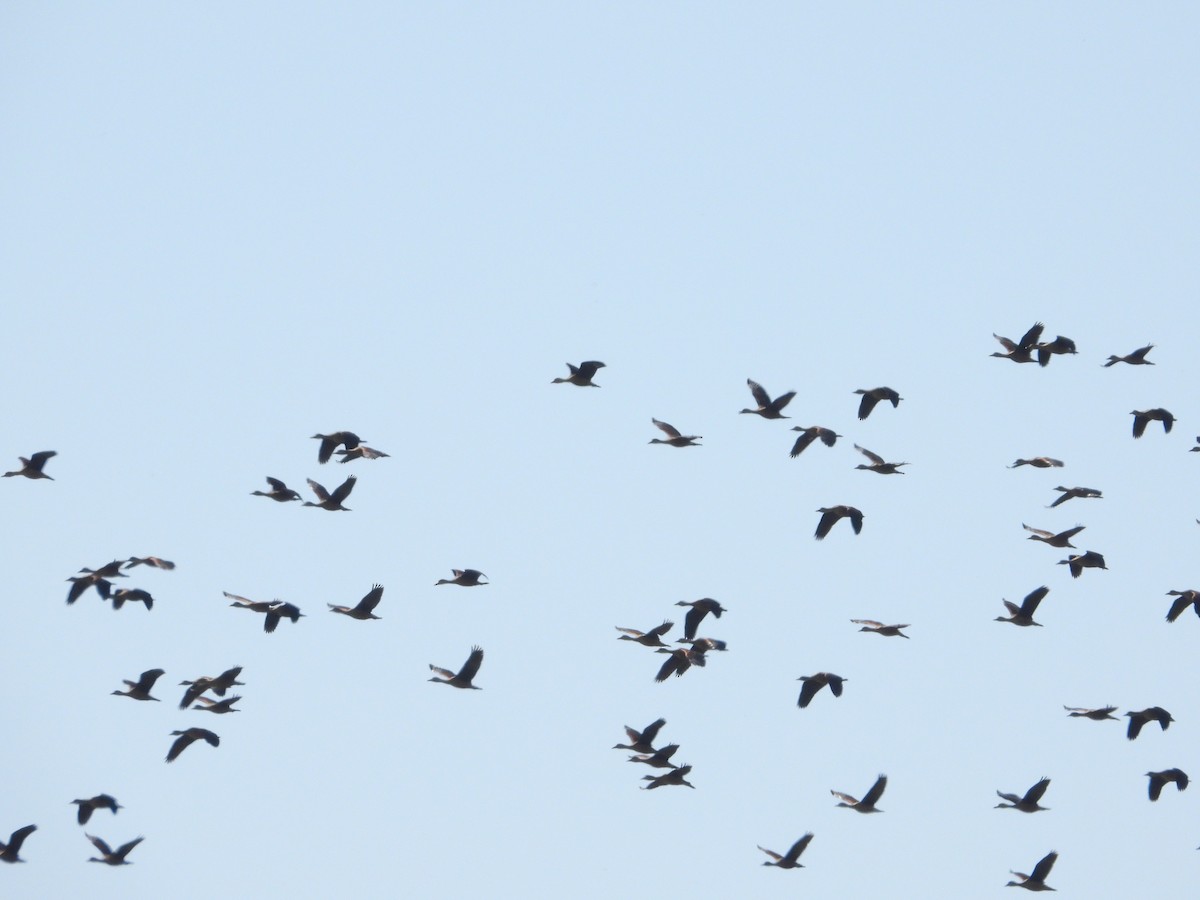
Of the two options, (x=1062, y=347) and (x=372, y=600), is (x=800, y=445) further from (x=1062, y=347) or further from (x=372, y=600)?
(x=372, y=600)

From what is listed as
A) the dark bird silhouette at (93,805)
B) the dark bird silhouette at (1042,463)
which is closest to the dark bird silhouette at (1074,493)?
the dark bird silhouette at (1042,463)

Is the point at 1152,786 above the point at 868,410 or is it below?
below

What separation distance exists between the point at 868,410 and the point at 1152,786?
31.1 ft

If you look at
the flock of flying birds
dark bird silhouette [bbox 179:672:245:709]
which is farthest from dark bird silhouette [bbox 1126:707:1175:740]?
dark bird silhouette [bbox 179:672:245:709]

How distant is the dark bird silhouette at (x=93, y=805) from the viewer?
51938mm

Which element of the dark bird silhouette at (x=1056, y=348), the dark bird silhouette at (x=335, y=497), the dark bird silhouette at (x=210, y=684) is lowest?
the dark bird silhouette at (x=210, y=684)

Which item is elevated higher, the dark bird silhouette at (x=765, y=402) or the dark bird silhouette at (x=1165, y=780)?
the dark bird silhouette at (x=765, y=402)

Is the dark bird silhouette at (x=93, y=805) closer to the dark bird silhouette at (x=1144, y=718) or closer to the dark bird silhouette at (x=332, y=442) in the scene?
the dark bird silhouette at (x=332, y=442)

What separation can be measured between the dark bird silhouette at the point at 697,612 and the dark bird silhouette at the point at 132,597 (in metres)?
10.8

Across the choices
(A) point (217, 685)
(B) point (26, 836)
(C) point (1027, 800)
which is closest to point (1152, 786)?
(C) point (1027, 800)

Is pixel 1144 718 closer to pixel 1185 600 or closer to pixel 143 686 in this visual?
pixel 1185 600

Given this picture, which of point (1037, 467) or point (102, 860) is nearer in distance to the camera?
point (102, 860)

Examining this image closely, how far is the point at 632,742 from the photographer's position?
54.6m

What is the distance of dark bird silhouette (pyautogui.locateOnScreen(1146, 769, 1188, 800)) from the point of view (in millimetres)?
54250
